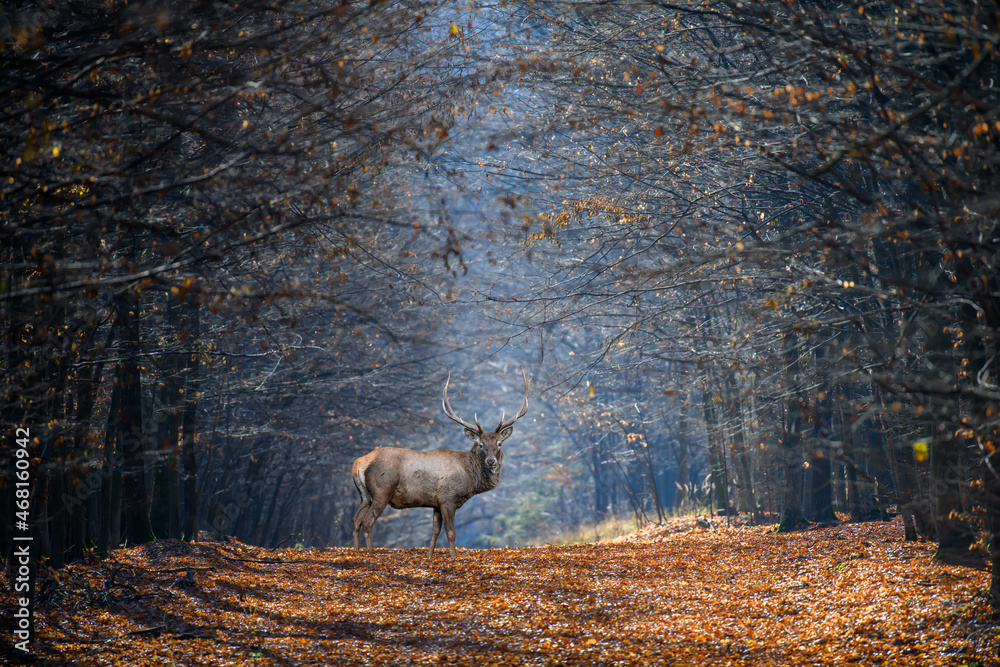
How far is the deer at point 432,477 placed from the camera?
13.4 m

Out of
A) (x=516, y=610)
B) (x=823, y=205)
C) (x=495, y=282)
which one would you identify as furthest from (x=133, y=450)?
(x=823, y=205)

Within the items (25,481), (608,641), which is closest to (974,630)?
(608,641)

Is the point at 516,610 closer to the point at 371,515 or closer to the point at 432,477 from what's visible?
the point at 432,477

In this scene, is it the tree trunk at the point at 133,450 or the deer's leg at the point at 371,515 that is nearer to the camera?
the tree trunk at the point at 133,450

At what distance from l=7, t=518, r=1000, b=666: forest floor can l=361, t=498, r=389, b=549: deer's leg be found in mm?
640

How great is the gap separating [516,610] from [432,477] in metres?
4.11

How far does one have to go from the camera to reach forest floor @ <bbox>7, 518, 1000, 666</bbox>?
25.1ft

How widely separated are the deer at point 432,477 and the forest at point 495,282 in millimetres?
171

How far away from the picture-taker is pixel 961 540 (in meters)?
10.4

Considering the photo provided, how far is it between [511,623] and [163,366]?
7812 mm

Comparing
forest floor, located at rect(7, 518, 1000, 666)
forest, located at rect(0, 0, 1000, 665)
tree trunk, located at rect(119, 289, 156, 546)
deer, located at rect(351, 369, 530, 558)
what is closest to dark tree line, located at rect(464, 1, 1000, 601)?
forest, located at rect(0, 0, 1000, 665)

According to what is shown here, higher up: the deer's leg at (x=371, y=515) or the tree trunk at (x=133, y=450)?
the tree trunk at (x=133, y=450)

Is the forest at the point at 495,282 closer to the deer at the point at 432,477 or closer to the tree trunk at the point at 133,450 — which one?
the tree trunk at the point at 133,450

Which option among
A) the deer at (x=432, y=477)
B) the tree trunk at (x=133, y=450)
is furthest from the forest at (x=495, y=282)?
the deer at (x=432, y=477)
